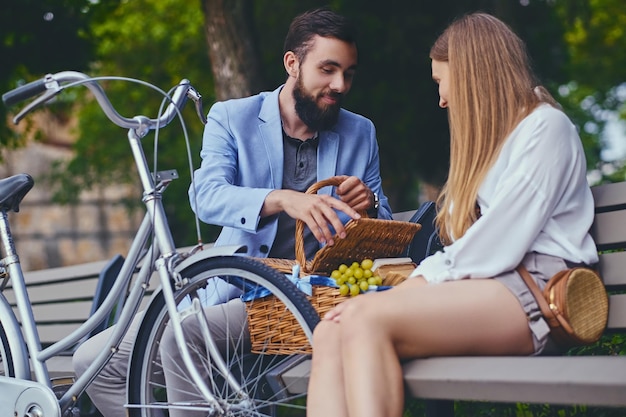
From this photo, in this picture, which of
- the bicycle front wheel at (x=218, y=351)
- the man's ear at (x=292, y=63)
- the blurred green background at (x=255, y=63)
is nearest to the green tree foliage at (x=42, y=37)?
the blurred green background at (x=255, y=63)

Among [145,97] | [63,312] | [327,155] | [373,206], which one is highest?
[145,97]

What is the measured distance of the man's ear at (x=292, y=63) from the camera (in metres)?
4.40

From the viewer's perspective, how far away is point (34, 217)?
30.6 metres

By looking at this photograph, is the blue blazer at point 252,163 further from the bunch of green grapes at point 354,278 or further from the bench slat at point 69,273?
the bench slat at point 69,273

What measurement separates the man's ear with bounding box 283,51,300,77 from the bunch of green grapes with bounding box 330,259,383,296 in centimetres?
116

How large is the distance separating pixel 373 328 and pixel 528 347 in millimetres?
496

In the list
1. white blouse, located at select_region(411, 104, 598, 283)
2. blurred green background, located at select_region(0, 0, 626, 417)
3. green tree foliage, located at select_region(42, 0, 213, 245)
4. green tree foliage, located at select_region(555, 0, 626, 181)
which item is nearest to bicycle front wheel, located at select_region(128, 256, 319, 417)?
white blouse, located at select_region(411, 104, 598, 283)

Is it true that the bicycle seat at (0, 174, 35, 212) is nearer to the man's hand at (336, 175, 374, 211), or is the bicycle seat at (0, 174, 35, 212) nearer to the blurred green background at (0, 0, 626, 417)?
the man's hand at (336, 175, 374, 211)

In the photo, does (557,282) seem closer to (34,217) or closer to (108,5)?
(108,5)

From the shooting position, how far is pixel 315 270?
142 inches

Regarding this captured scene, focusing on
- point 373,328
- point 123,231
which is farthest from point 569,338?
point 123,231

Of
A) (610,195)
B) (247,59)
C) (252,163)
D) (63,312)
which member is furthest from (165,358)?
(247,59)

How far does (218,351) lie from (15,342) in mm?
1117

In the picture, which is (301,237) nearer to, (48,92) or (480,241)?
(480,241)
